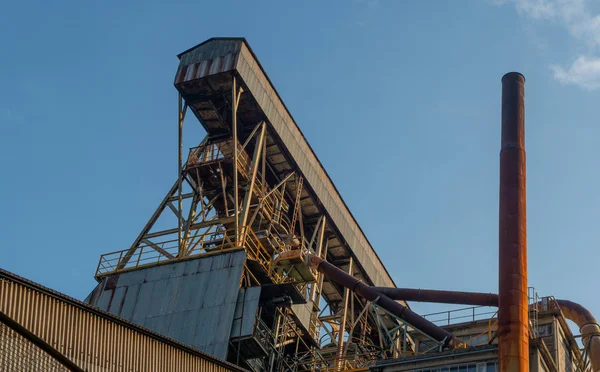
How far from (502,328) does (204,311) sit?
11885 mm

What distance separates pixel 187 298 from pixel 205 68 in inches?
422

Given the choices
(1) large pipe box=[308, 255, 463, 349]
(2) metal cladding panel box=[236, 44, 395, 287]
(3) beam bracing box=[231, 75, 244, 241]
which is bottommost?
(1) large pipe box=[308, 255, 463, 349]

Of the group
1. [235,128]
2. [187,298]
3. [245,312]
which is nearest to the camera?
[245,312]

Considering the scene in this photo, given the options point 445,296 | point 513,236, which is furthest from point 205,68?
point 513,236

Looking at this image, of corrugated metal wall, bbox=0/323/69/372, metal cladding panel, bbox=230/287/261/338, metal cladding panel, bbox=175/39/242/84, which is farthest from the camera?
metal cladding panel, bbox=175/39/242/84

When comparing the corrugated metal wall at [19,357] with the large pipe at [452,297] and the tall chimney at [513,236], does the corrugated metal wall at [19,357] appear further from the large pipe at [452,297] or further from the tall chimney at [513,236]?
the large pipe at [452,297]

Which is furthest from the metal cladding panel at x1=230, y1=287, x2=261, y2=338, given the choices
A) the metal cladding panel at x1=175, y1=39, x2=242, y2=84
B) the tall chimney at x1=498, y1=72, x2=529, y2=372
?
the metal cladding panel at x1=175, y1=39, x2=242, y2=84

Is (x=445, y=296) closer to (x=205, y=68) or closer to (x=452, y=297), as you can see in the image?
(x=452, y=297)

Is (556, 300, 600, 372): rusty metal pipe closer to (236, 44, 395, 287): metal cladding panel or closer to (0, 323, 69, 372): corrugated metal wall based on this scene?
(236, 44, 395, 287): metal cladding panel

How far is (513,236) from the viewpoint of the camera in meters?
33.7

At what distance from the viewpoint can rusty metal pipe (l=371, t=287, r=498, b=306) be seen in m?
41.0

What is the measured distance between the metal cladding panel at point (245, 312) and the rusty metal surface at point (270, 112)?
8957 mm

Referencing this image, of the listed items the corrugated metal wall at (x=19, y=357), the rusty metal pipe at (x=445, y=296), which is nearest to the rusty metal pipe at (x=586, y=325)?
the rusty metal pipe at (x=445, y=296)

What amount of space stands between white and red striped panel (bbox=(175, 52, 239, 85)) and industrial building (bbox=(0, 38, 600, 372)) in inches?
2.3
